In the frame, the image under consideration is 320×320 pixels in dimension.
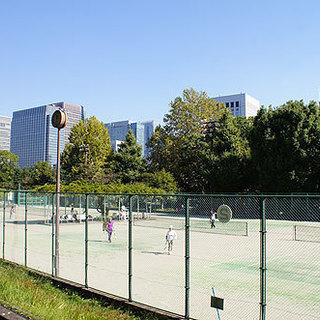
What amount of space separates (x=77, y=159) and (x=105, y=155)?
5.10m

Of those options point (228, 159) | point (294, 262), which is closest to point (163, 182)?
point (228, 159)

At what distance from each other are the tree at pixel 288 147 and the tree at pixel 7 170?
229 feet

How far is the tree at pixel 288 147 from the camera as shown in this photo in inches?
1533

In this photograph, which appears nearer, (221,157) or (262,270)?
(262,270)

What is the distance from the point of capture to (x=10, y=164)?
3905 inches

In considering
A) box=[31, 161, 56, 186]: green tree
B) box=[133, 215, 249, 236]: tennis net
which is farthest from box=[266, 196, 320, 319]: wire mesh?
box=[31, 161, 56, 186]: green tree

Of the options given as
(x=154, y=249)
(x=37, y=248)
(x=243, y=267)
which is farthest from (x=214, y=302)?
(x=37, y=248)

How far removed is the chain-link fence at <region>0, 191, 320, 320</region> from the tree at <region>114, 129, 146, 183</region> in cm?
3892

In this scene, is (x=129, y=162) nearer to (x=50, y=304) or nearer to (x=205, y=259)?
(x=205, y=259)

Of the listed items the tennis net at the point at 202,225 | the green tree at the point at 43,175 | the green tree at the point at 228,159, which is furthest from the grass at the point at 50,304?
the green tree at the point at 43,175

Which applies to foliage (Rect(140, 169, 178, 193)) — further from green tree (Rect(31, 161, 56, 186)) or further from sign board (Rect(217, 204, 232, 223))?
green tree (Rect(31, 161, 56, 186))

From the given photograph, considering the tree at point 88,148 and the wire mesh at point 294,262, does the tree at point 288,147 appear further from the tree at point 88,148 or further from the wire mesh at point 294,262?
the tree at point 88,148

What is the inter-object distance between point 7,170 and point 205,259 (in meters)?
88.5

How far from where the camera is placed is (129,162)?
6512cm
